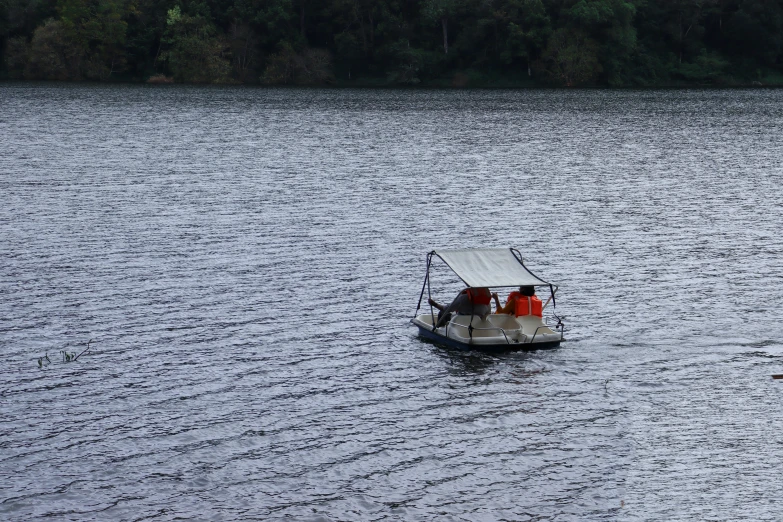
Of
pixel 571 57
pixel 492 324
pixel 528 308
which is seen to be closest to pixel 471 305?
pixel 492 324

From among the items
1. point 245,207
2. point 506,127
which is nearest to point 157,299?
point 245,207

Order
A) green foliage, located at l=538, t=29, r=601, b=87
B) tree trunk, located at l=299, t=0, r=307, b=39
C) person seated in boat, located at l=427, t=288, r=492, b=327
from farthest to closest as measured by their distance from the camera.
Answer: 1. tree trunk, located at l=299, t=0, r=307, b=39
2. green foliage, located at l=538, t=29, r=601, b=87
3. person seated in boat, located at l=427, t=288, r=492, b=327

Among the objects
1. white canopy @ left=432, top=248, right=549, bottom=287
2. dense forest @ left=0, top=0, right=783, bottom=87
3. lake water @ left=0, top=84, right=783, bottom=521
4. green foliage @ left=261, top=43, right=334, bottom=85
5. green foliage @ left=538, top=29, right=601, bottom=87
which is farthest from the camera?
Answer: green foliage @ left=261, top=43, right=334, bottom=85

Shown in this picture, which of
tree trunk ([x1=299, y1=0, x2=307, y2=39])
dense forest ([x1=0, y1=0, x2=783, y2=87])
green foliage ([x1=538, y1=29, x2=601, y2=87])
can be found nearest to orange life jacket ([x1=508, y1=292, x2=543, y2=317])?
dense forest ([x1=0, y1=0, x2=783, y2=87])

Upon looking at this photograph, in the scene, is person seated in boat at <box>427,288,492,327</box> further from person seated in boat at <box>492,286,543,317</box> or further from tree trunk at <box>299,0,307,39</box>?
tree trunk at <box>299,0,307,39</box>

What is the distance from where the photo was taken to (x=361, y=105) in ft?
458

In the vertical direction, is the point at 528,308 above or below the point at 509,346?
above

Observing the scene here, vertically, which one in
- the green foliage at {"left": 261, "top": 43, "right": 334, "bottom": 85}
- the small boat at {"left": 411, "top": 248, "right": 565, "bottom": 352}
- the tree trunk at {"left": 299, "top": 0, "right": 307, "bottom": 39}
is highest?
the tree trunk at {"left": 299, "top": 0, "right": 307, "bottom": 39}

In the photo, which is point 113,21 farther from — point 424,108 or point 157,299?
point 157,299

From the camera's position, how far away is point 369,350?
108 feet

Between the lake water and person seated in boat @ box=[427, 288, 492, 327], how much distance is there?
1272 millimetres

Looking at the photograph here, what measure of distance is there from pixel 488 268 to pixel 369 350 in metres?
5.61

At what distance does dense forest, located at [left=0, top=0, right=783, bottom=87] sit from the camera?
16700 cm

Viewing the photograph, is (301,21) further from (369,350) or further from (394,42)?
(369,350)
